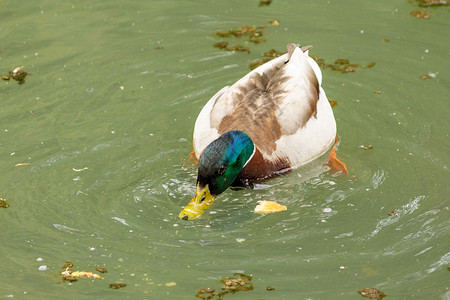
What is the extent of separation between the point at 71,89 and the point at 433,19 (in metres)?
5.01

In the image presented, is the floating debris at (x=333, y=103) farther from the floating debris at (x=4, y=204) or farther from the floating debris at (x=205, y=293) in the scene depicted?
the floating debris at (x=4, y=204)

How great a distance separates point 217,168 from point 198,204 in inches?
14.4

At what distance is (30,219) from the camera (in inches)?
263

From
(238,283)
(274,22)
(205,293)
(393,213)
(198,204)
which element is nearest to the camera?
(205,293)

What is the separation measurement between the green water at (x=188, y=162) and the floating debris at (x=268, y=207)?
9cm

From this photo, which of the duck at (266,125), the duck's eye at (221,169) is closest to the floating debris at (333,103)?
the duck at (266,125)

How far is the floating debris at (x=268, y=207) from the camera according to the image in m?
6.76

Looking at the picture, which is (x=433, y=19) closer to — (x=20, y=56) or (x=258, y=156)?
(x=258, y=156)

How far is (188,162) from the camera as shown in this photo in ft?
24.8

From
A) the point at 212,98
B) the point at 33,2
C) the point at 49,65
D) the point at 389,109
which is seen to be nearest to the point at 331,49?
the point at 389,109

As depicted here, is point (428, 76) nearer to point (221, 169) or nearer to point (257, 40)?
point (257, 40)

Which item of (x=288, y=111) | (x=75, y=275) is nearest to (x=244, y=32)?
(x=288, y=111)

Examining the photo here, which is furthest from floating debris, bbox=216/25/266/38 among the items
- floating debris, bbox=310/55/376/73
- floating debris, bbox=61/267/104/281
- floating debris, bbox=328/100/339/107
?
floating debris, bbox=61/267/104/281

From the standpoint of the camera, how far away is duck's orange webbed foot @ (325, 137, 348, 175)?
24.5ft
